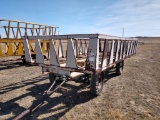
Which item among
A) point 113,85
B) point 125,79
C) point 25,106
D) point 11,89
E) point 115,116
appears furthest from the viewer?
point 125,79

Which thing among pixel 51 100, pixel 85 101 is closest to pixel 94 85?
pixel 85 101

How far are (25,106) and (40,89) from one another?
163 cm

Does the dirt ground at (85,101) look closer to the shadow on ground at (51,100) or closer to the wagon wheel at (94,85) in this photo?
the shadow on ground at (51,100)

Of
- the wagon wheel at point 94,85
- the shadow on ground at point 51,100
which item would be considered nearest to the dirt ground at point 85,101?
the shadow on ground at point 51,100

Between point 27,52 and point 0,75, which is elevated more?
Answer: point 27,52

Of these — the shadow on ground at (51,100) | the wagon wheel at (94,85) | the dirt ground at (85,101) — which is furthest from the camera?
the wagon wheel at (94,85)

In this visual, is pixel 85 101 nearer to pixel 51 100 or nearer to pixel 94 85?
pixel 94 85

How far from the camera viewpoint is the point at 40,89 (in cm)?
673

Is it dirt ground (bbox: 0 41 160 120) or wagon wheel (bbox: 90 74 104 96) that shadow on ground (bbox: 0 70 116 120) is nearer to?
Answer: dirt ground (bbox: 0 41 160 120)

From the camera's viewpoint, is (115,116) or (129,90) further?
(129,90)

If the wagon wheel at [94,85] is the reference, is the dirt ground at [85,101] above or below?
below

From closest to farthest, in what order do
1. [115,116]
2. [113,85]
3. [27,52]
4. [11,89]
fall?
[115,116] → [27,52] → [11,89] → [113,85]

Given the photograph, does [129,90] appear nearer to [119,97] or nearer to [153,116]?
[119,97]

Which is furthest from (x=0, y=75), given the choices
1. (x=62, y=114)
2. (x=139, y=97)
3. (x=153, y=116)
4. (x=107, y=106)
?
(x=153, y=116)
